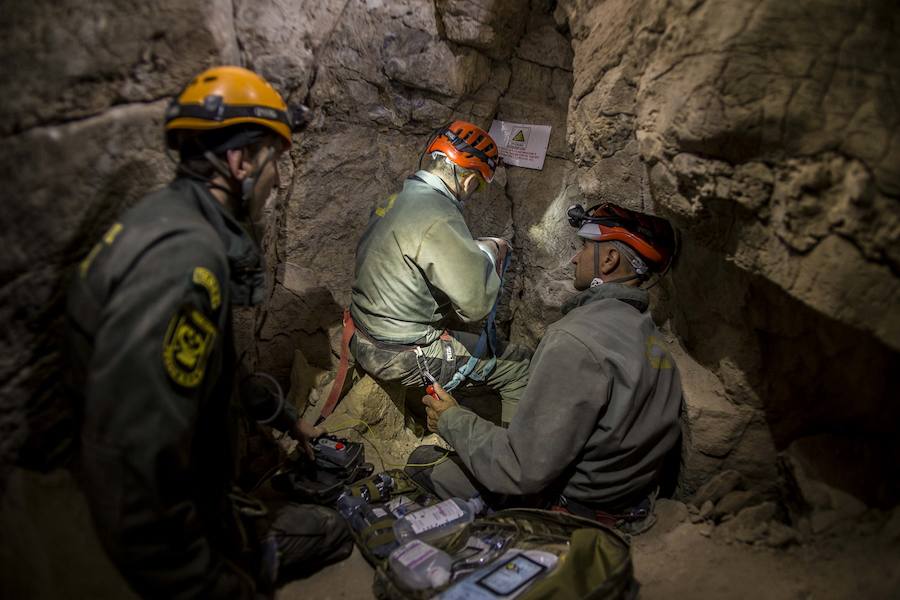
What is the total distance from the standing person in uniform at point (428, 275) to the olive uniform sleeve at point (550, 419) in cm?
129

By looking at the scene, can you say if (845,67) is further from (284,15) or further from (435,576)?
(284,15)

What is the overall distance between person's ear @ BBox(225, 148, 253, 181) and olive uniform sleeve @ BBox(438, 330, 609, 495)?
1.72m

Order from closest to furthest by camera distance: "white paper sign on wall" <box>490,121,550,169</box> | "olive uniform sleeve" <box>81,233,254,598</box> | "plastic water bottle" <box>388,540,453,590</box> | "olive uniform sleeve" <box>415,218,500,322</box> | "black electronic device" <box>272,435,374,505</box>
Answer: "olive uniform sleeve" <box>81,233,254,598</box>, "plastic water bottle" <box>388,540,453,590</box>, "black electronic device" <box>272,435,374,505</box>, "olive uniform sleeve" <box>415,218,500,322</box>, "white paper sign on wall" <box>490,121,550,169</box>

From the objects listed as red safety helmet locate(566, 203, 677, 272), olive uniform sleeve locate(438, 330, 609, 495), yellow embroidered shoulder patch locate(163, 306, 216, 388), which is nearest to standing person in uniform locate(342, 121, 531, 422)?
red safety helmet locate(566, 203, 677, 272)

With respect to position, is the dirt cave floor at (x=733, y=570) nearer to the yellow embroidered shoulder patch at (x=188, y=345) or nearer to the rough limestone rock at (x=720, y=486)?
the rough limestone rock at (x=720, y=486)

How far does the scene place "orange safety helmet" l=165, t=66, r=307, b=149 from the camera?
202cm

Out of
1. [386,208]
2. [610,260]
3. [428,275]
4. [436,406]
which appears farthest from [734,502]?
[386,208]

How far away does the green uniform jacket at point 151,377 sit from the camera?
162cm

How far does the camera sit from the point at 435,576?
250cm

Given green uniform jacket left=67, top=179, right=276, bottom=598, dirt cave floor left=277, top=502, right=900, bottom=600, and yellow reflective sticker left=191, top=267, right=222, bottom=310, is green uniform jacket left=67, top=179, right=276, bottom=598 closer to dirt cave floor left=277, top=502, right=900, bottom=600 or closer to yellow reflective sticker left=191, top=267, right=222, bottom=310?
yellow reflective sticker left=191, top=267, right=222, bottom=310

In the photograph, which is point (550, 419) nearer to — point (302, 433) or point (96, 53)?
point (302, 433)

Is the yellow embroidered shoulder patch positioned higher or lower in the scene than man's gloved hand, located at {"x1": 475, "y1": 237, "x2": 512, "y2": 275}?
higher

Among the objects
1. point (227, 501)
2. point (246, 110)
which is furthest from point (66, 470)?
point (246, 110)

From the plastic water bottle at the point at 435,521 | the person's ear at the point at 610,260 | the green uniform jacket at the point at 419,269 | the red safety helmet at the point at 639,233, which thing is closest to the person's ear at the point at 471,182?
the green uniform jacket at the point at 419,269
